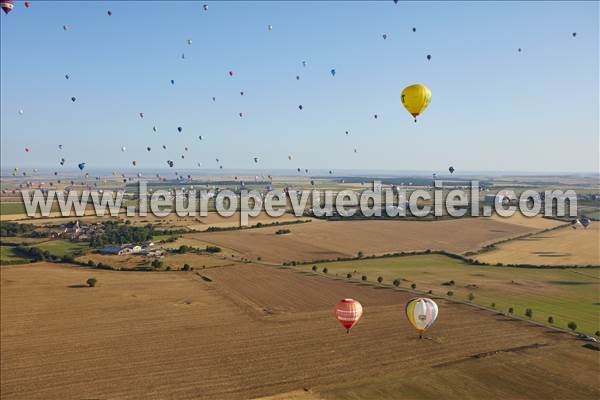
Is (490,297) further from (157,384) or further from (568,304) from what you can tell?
(157,384)

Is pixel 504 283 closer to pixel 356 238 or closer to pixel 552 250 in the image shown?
pixel 552 250

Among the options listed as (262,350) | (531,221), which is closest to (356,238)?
(531,221)

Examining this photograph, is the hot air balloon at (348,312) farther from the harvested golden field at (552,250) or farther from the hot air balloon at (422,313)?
the harvested golden field at (552,250)

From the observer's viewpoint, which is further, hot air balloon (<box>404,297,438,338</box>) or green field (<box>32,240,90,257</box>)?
green field (<box>32,240,90,257</box>)

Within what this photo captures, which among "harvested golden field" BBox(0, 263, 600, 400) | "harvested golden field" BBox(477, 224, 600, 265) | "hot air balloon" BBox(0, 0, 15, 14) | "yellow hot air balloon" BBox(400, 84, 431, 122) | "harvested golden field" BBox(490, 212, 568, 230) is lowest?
"harvested golden field" BBox(0, 263, 600, 400)

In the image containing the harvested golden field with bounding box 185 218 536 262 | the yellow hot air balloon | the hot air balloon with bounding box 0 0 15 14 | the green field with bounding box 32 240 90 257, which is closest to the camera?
the yellow hot air balloon

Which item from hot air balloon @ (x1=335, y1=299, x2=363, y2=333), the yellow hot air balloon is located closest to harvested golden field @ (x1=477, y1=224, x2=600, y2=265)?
the yellow hot air balloon

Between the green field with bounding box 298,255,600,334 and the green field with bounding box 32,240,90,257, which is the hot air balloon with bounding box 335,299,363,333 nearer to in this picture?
the green field with bounding box 298,255,600,334

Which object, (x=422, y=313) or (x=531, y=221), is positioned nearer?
(x=422, y=313)
